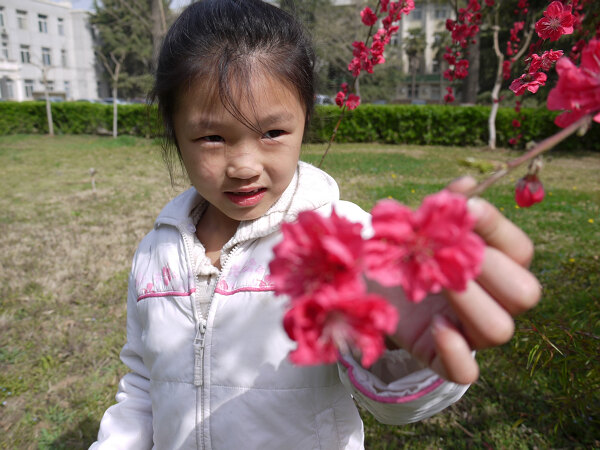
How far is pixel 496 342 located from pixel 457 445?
212cm

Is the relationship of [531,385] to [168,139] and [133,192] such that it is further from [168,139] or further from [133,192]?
[133,192]

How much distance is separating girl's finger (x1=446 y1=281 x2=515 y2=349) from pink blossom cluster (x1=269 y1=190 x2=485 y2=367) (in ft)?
0.43

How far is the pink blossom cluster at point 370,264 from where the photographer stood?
0.46 meters

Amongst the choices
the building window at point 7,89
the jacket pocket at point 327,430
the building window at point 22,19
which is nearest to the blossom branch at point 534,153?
the jacket pocket at point 327,430

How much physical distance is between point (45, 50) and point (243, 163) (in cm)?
5045

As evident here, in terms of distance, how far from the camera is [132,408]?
1.58 meters

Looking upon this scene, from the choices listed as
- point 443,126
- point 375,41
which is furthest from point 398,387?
point 443,126

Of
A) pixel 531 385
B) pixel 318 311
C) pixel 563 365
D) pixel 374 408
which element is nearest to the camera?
pixel 318 311

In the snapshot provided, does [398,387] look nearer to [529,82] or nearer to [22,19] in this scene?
[529,82]

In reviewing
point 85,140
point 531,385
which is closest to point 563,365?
point 531,385

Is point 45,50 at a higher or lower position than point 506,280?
higher

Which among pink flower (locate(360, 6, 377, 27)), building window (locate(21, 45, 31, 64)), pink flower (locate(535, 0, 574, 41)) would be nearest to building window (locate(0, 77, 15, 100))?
building window (locate(21, 45, 31, 64))

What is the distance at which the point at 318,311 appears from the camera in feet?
1.56

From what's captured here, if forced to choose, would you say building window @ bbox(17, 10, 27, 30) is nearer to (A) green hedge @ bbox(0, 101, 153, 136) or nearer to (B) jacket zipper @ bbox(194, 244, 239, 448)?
(A) green hedge @ bbox(0, 101, 153, 136)
